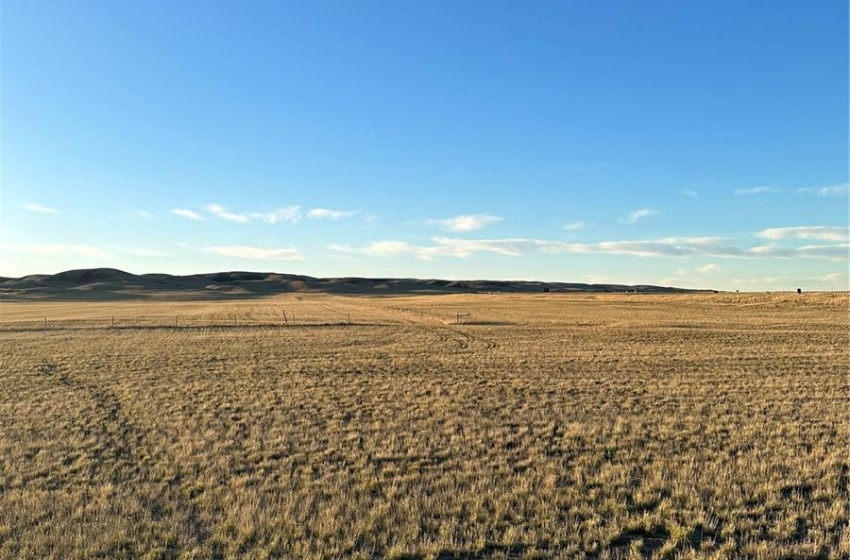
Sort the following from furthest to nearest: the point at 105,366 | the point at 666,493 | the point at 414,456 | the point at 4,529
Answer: the point at 105,366, the point at 414,456, the point at 666,493, the point at 4,529

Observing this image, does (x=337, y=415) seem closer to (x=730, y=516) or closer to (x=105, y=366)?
(x=730, y=516)

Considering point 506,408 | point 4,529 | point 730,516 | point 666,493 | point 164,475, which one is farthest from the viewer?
point 506,408

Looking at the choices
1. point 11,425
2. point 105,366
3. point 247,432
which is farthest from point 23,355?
point 247,432

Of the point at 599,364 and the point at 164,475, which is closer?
the point at 164,475

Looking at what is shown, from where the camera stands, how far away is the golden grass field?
729 centimetres

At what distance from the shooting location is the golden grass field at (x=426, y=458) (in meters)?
7.29

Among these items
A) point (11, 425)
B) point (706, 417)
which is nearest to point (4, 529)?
point (11, 425)

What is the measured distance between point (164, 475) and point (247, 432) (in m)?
3.06

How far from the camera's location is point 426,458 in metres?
10.7

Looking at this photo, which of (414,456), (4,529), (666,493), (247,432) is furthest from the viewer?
(247,432)

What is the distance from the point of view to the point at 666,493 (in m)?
8.84

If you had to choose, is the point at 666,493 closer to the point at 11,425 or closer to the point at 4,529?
the point at 4,529

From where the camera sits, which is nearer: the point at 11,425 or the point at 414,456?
the point at 414,456

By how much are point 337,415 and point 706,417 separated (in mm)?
9114
